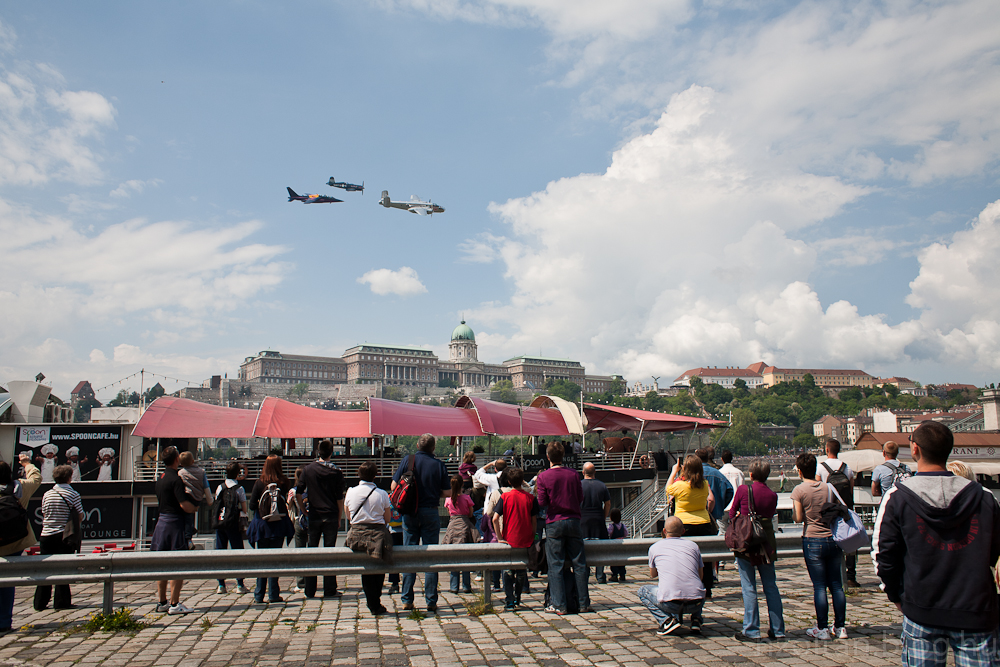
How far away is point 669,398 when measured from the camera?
19550 cm

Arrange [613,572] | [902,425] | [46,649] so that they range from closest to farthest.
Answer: [46,649] < [613,572] < [902,425]

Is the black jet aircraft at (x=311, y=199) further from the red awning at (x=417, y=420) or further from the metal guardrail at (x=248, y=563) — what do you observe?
the metal guardrail at (x=248, y=563)

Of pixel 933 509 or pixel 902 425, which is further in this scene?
pixel 902 425

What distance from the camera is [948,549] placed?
378 centimetres

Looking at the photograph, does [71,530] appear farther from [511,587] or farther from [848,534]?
[848,534]

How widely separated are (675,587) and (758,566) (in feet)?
2.84

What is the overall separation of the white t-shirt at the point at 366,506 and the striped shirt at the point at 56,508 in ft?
10.9

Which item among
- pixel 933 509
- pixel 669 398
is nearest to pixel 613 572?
pixel 933 509

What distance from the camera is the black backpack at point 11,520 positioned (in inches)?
293

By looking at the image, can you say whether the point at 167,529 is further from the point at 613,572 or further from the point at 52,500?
the point at 613,572

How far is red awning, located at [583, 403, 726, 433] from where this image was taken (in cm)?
2816

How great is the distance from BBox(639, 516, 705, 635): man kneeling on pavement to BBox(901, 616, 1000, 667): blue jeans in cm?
287

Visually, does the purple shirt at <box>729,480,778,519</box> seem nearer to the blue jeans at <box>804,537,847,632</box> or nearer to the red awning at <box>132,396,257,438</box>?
the blue jeans at <box>804,537,847,632</box>

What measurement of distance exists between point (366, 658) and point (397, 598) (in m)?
2.63
